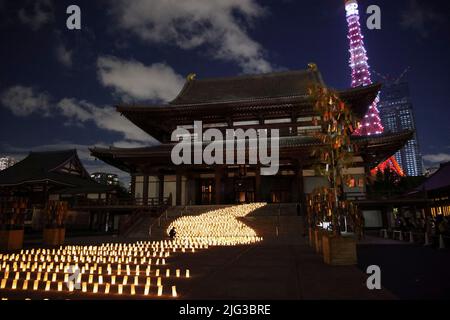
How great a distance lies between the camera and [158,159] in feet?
76.3

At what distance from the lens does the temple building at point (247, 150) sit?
71.2 feet

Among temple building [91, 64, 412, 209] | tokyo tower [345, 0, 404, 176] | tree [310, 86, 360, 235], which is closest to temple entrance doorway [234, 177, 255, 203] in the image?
temple building [91, 64, 412, 209]

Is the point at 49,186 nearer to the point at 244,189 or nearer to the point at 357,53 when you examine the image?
the point at 244,189

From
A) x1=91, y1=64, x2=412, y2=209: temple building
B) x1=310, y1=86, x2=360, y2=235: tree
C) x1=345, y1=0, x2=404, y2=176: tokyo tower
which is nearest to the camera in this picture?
x1=310, y1=86, x2=360, y2=235: tree

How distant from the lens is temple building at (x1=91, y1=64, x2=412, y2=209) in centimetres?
2170

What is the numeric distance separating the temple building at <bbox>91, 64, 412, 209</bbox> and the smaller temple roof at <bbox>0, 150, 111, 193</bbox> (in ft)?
19.0

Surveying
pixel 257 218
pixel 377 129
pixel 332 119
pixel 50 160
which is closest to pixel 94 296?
pixel 332 119

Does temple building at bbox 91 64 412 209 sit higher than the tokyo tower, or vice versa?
the tokyo tower

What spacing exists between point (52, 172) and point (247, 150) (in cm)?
2146

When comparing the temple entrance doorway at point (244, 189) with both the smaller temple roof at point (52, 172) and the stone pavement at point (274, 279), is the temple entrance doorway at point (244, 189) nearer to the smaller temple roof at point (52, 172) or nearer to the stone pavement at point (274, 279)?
the smaller temple roof at point (52, 172)

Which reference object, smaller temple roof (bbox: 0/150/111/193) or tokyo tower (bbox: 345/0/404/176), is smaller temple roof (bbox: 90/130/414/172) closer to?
smaller temple roof (bbox: 0/150/111/193)

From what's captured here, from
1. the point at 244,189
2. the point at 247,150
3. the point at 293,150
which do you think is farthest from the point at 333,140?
the point at 244,189

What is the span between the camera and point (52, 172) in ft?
99.0
